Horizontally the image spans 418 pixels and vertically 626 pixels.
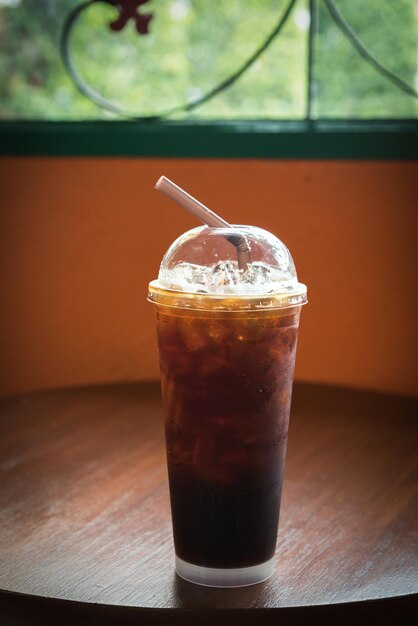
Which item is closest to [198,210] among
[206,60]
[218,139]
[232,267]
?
[232,267]

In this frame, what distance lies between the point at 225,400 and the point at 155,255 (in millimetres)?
1460

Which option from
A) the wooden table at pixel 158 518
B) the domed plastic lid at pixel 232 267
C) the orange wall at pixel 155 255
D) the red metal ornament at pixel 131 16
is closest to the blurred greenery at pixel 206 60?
the red metal ornament at pixel 131 16

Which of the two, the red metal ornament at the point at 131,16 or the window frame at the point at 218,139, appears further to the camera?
the red metal ornament at the point at 131,16

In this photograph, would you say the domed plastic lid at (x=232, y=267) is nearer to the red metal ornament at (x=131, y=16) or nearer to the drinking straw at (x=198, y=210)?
the drinking straw at (x=198, y=210)

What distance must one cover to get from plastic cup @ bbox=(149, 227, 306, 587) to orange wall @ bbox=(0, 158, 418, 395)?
1.24m

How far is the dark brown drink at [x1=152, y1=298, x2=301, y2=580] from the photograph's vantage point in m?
1.01

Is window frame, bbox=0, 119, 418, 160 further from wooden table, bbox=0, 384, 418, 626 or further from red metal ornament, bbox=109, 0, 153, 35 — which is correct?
wooden table, bbox=0, 384, 418, 626

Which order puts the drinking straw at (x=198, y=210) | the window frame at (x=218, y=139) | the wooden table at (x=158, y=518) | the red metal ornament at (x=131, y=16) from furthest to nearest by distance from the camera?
1. the red metal ornament at (x=131, y=16)
2. the window frame at (x=218, y=139)
3. the drinking straw at (x=198, y=210)
4. the wooden table at (x=158, y=518)

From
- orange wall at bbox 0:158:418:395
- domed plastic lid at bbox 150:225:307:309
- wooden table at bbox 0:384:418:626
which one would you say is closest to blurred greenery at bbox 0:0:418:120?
orange wall at bbox 0:158:418:395

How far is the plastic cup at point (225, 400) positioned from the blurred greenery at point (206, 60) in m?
1.40

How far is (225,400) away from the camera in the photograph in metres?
1.01

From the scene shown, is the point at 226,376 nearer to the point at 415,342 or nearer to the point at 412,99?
the point at 415,342

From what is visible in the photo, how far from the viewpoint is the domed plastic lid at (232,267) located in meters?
1.03

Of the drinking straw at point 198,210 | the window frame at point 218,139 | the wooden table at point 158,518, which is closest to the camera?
the wooden table at point 158,518
